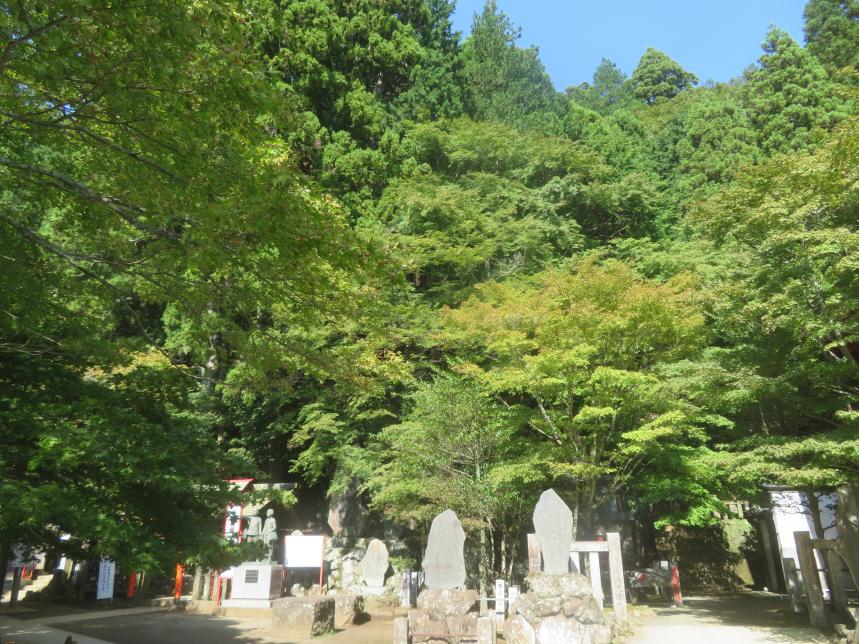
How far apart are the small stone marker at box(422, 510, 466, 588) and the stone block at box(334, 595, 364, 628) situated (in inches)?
167

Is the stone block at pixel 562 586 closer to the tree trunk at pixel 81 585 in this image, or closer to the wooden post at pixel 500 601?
the wooden post at pixel 500 601

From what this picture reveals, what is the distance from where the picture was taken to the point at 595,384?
38.0 feet

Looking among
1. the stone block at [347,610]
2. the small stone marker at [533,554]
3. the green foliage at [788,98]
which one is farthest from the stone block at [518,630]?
the green foliage at [788,98]

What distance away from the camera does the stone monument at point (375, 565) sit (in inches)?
577

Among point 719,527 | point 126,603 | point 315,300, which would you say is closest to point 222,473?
point 315,300

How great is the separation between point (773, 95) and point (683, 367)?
17435mm

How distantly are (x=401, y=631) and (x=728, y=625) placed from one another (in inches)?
282

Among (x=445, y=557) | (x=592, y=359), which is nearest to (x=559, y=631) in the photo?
(x=445, y=557)

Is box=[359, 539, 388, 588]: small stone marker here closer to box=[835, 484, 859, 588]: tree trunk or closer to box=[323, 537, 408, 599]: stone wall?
box=[323, 537, 408, 599]: stone wall

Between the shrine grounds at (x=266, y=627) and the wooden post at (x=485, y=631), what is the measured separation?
11.5ft

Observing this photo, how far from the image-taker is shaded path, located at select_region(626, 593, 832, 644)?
908cm

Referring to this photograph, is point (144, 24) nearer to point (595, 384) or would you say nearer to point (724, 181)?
point (595, 384)

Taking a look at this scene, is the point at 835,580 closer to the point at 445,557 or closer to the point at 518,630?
the point at 518,630

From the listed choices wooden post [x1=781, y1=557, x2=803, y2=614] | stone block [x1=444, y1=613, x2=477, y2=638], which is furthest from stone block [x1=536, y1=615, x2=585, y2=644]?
wooden post [x1=781, y1=557, x2=803, y2=614]
